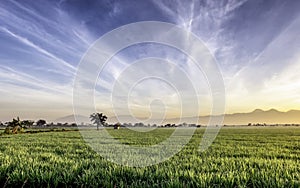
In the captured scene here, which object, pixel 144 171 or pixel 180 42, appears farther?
pixel 180 42

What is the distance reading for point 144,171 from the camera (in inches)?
324

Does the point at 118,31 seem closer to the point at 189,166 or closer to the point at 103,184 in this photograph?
the point at 189,166

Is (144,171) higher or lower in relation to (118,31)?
lower

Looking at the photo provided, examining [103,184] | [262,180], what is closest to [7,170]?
[103,184]

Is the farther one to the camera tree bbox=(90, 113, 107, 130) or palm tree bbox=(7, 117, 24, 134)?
tree bbox=(90, 113, 107, 130)

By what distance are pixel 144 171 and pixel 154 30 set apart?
1331 cm

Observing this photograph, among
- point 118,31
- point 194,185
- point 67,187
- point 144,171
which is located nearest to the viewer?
point 194,185

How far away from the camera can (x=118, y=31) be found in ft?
54.8

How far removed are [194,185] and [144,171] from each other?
218 centimetres

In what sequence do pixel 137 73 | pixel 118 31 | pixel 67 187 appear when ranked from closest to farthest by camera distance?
1. pixel 67 187
2. pixel 118 31
3. pixel 137 73

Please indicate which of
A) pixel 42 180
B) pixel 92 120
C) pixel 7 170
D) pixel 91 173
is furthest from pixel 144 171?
pixel 92 120

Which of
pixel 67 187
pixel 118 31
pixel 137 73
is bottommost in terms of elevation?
pixel 67 187

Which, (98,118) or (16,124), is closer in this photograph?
(16,124)

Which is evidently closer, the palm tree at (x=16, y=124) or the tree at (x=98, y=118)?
the palm tree at (x=16, y=124)
